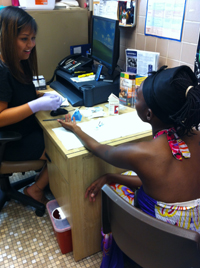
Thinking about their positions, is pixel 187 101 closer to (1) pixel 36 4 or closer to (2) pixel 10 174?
(2) pixel 10 174

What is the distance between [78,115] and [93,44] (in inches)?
33.6

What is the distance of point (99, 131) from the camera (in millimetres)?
1382

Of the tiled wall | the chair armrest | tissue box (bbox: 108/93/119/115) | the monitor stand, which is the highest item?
the tiled wall

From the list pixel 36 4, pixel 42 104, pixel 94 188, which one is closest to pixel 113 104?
pixel 42 104

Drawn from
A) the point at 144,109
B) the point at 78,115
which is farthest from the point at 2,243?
the point at 144,109

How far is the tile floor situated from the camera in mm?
1484

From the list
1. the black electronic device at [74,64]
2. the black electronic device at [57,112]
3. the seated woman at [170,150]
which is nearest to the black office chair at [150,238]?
the seated woman at [170,150]

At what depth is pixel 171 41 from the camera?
155cm

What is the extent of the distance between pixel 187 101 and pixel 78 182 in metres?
0.68

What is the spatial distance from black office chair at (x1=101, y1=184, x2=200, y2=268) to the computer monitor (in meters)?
1.16

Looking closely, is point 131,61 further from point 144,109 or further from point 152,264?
point 152,264

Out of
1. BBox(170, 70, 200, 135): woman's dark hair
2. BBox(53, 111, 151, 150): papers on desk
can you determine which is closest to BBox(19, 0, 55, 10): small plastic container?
BBox(53, 111, 151, 150): papers on desk

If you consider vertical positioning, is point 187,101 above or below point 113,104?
above

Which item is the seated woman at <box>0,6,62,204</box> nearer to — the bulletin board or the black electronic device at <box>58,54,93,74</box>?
the black electronic device at <box>58,54,93,74</box>
